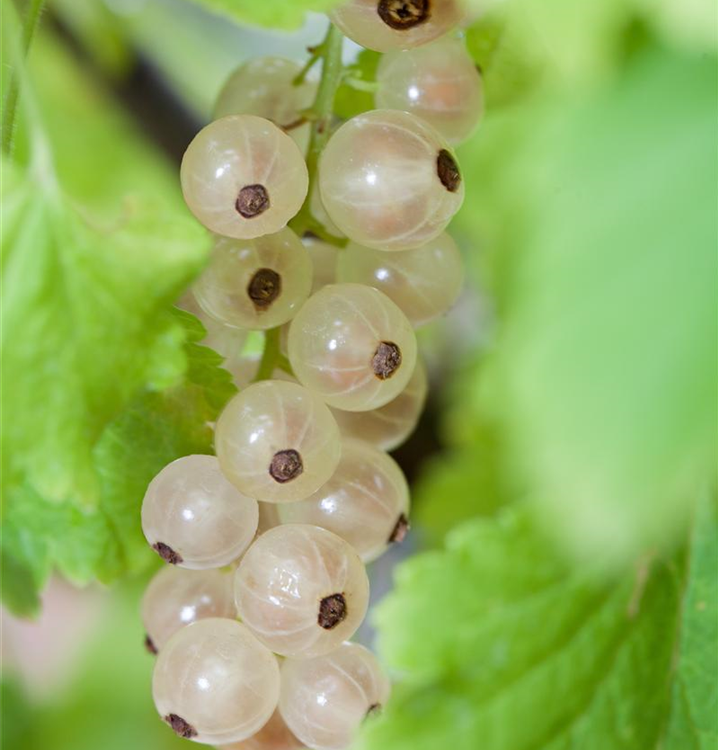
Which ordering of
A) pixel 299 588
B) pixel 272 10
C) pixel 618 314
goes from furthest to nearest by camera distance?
1. pixel 299 588
2. pixel 272 10
3. pixel 618 314

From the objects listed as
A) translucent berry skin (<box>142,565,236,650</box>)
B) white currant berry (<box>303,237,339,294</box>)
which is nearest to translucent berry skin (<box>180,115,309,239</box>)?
white currant berry (<box>303,237,339,294</box>)

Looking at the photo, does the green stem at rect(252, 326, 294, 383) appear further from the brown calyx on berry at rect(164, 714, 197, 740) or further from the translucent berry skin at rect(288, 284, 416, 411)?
the brown calyx on berry at rect(164, 714, 197, 740)

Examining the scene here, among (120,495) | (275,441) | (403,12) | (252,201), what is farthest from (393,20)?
(120,495)

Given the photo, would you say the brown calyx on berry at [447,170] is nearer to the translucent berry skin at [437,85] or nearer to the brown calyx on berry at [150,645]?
the translucent berry skin at [437,85]

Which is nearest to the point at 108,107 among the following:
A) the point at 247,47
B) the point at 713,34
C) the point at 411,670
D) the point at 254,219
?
the point at 247,47

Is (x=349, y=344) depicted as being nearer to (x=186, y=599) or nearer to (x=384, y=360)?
(x=384, y=360)

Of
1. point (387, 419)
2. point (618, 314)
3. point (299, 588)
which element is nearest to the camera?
point (618, 314)

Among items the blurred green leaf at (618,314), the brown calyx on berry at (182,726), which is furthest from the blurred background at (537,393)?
the brown calyx on berry at (182,726)
